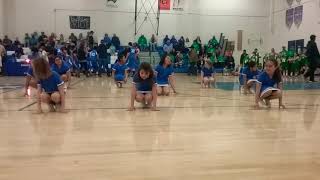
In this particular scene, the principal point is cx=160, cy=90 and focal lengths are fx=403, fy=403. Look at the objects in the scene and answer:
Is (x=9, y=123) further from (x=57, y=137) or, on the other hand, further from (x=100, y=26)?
(x=100, y=26)

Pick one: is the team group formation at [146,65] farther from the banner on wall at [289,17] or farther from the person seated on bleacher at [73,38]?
the banner on wall at [289,17]

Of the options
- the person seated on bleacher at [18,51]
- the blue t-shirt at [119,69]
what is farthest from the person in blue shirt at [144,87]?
the person seated on bleacher at [18,51]

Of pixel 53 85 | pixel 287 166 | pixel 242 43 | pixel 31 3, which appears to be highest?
pixel 31 3

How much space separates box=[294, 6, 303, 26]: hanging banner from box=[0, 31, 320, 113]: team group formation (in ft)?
6.45

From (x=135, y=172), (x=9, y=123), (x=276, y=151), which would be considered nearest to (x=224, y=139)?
(x=276, y=151)

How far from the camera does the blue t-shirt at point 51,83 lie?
6695 millimetres

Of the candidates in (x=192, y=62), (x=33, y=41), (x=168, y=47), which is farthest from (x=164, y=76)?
(x=33, y=41)

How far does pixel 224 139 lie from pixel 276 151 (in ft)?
2.40

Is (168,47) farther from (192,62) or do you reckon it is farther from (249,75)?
(249,75)

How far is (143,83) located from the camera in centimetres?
732

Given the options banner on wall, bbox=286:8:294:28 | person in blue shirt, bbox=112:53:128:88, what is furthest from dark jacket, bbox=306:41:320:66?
banner on wall, bbox=286:8:294:28

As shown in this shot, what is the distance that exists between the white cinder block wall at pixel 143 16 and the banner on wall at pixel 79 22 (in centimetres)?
26

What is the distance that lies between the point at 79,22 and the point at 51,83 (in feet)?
63.4

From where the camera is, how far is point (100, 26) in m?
25.6
